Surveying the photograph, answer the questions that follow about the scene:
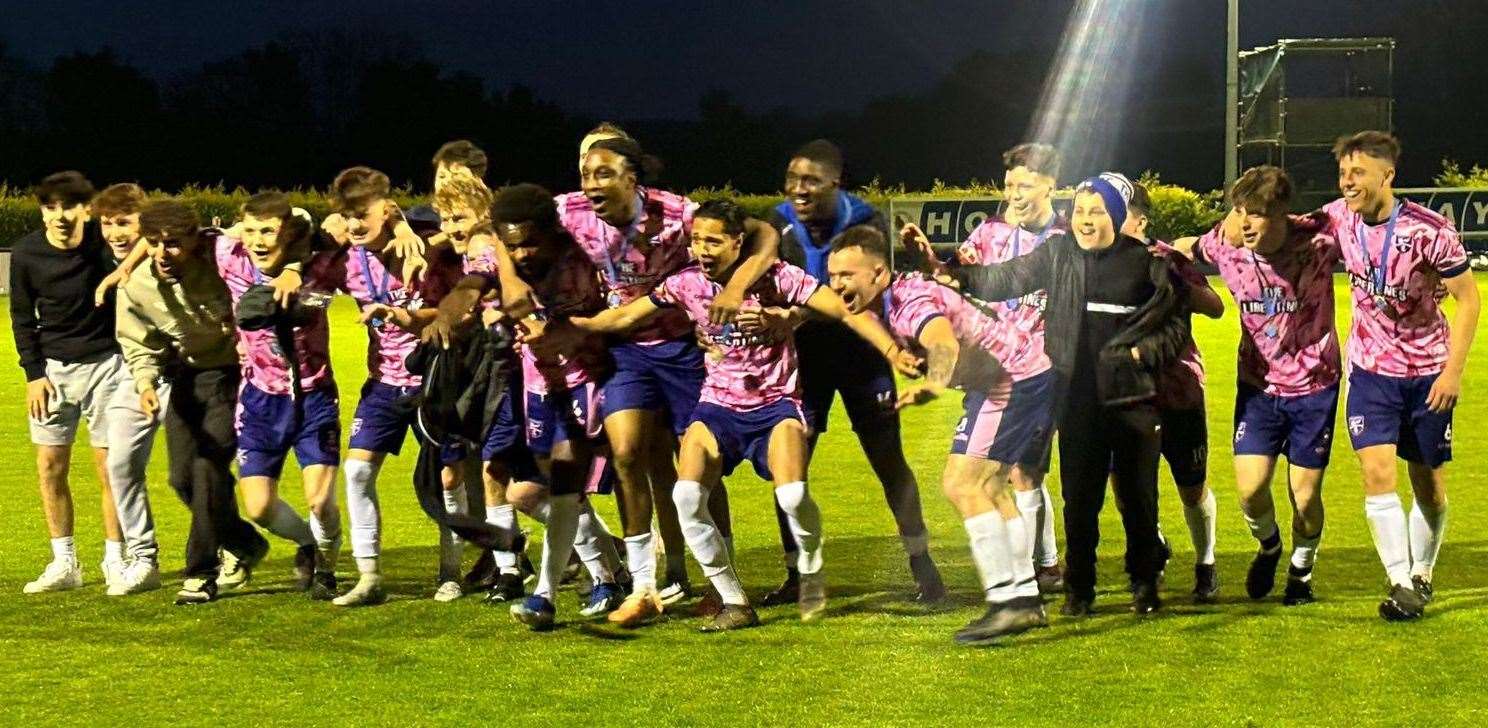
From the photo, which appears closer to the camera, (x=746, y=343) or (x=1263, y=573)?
(x=746, y=343)

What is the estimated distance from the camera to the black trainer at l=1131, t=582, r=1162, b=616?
293 inches

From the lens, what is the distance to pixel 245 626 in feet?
24.5

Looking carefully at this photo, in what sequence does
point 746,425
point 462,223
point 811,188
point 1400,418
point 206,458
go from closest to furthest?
point 746,425, point 1400,418, point 811,188, point 462,223, point 206,458

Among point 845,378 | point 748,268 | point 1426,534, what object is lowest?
point 1426,534

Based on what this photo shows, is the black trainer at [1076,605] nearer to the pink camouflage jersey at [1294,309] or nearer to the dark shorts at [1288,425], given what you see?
the dark shorts at [1288,425]

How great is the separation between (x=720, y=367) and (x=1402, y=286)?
2.64 m

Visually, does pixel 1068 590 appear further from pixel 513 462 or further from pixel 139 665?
pixel 139 665

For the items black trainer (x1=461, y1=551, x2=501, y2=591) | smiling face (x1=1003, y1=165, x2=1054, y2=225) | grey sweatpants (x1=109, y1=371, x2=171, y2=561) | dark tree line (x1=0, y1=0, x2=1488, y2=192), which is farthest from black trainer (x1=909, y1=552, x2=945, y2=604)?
dark tree line (x1=0, y1=0, x2=1488, y2=192)

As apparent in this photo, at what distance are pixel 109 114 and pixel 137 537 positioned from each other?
182ft

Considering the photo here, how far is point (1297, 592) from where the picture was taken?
763 cm

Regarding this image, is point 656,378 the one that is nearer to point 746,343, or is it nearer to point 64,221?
point 746,343

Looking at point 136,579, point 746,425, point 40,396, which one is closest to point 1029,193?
point 746,425

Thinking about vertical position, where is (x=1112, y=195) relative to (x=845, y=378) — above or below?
above

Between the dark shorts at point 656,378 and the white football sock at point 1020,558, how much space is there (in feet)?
4.30
